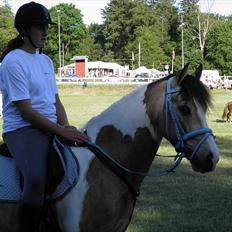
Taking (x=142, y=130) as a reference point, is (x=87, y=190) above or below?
below

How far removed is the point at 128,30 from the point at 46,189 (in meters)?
124

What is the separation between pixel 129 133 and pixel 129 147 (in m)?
0.13

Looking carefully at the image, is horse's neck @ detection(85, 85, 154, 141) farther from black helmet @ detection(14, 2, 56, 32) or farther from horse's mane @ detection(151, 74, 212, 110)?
black helmet @ detection(14, 2, 56, 32)

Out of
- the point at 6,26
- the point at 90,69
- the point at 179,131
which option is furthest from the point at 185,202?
the point at 6,26

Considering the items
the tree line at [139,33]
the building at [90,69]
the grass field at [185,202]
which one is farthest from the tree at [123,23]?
the grass field at [185,202]

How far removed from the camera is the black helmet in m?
4.66

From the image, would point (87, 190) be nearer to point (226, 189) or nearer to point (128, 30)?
point (226, 189)

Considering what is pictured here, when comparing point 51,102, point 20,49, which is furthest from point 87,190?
point 20,49

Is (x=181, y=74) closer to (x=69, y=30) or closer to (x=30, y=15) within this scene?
(x=30, y=15)

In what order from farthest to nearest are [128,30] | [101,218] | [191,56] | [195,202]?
[128,30] → [191,56] → [195,202] → [101,218]

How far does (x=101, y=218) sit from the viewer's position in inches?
178

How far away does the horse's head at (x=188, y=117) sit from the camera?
4340 mm

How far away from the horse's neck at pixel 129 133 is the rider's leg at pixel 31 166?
20.8 inches

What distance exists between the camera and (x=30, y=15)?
4648 mm
